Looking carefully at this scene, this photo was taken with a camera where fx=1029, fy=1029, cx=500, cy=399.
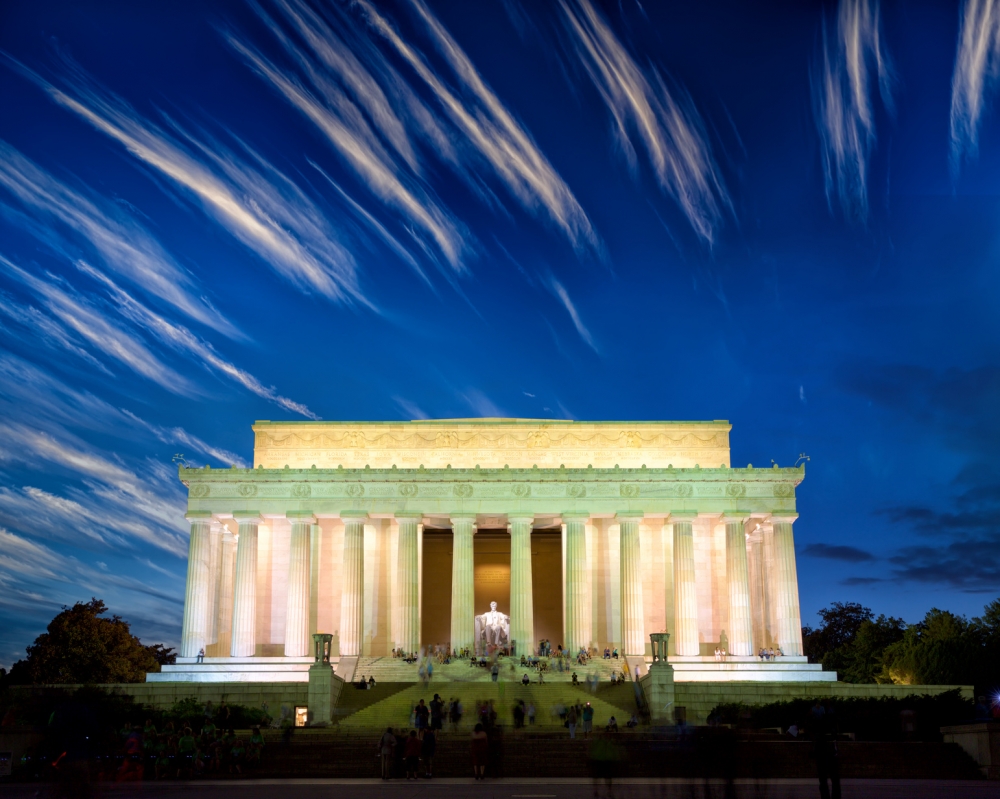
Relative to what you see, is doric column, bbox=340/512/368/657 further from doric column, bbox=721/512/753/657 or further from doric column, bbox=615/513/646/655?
doric column, bbox=721/512/753/657

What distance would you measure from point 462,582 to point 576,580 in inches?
266

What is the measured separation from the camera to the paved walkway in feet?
79.7

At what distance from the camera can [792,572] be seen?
60812mm

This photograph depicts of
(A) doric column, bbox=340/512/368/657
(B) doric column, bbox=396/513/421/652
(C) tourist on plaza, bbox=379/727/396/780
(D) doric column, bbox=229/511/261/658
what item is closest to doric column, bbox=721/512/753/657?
(B) doric column, bbox=396/513/421/652

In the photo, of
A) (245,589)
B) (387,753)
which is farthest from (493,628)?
(387,753)

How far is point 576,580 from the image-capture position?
200 ft

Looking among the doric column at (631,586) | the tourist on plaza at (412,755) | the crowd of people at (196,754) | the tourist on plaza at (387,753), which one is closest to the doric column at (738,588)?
the doric column at (631,586)

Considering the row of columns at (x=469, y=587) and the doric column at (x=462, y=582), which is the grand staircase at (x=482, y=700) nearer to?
the doric column at (x=462, y=582)

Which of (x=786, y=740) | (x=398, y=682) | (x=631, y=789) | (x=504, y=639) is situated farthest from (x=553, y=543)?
(x=631, y=789)

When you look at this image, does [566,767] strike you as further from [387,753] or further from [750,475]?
[750,475]

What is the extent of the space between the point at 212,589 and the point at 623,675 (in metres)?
25.5

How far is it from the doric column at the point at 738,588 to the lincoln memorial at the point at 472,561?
0.26 feet

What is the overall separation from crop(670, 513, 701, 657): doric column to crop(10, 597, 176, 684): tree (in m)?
34.9

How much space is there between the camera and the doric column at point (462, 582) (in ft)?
198
